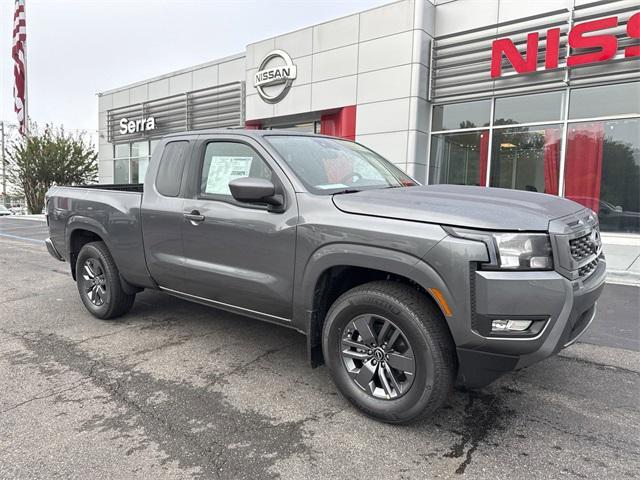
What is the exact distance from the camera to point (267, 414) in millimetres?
3031

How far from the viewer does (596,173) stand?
34.8 feet

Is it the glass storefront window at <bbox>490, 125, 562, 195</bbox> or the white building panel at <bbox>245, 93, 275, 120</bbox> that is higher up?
the white building panel at <bbox>245, 93, 275, 120</bbox>

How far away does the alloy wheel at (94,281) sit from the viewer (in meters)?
4.91

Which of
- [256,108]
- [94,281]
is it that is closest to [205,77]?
[256,108]

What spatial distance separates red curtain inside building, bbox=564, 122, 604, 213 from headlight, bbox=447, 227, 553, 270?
9.39m

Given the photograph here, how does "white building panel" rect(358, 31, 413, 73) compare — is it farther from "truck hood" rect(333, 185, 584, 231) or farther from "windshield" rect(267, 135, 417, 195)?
"truck hood" rect(333, 185, 584, 231)

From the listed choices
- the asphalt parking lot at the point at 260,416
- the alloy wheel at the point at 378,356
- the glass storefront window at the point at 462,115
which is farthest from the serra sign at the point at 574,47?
the alloy wheel at the point at 378,356

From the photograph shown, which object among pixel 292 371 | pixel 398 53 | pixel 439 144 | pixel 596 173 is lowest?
pixel 292 371

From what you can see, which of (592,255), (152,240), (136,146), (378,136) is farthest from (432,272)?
(136,146)

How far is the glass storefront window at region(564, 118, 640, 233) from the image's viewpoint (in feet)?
33.4

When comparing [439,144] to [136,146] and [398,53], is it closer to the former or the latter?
[398,53]

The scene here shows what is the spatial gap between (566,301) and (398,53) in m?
11.0

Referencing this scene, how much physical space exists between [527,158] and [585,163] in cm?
125

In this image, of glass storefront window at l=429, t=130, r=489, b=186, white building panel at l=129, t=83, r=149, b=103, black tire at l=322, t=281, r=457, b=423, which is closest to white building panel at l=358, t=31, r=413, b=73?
glass storefront window at l=429, t=130, r=489, b=186
